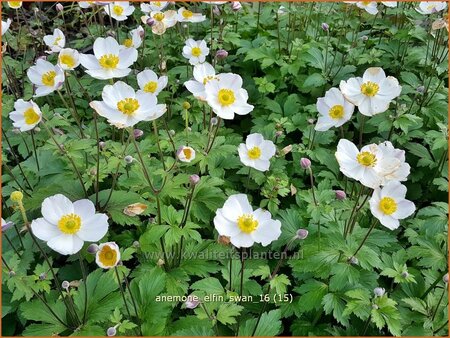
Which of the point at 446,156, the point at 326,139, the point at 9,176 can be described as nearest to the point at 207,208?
the point at 326,139

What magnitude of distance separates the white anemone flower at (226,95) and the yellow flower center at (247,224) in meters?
0.60

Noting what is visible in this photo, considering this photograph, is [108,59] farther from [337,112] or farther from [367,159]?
[367,159]

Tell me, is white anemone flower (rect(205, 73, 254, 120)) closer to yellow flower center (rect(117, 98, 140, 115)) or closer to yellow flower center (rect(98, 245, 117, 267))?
yellow flower center (rect(117, 98, 140, 115))

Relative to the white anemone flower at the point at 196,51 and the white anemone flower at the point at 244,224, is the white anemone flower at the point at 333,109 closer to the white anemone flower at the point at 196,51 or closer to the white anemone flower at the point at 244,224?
the white anemone flower at the point at 244,224

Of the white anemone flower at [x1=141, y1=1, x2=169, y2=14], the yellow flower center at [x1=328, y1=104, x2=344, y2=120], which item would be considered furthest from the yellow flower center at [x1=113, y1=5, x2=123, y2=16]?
the yellow flower center at [x1=328, y1=104, x2=344, y2=120]

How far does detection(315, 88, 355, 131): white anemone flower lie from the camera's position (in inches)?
103

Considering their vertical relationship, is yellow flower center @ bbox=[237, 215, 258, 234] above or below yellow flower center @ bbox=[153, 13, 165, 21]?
below

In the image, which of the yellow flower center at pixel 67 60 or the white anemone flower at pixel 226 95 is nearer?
the white anemone flower at pixel 226 95

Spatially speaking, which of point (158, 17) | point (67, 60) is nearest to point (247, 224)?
point (67, 60)

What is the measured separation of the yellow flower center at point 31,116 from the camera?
8.21 ft

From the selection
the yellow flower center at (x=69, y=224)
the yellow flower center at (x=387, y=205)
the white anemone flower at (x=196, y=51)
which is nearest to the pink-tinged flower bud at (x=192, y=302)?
the yellow flower center at (x=69, y=224)

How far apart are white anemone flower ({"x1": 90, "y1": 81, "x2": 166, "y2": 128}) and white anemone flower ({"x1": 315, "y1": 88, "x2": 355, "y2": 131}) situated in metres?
0.93

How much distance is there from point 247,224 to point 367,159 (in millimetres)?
623

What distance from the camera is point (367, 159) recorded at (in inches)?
85.7
